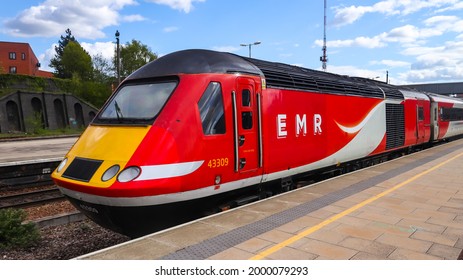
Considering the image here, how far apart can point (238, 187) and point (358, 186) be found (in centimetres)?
345

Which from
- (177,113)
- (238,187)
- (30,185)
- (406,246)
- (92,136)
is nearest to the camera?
(406,246)

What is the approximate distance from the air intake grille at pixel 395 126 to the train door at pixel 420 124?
7.29 feet

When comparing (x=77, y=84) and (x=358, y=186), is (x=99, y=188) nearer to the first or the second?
(x=358, y=186)

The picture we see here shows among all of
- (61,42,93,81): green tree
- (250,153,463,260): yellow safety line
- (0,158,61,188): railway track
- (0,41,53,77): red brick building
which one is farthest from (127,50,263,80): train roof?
(0,41,53,77): red brick building

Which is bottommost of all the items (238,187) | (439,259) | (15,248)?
(15,248)

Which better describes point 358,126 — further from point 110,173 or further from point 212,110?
point 110,173

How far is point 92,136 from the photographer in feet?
19.9

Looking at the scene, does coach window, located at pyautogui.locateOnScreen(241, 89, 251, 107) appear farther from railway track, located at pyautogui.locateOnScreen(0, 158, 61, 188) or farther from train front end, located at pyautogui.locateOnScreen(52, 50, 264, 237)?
railway track, located at pyautogui.locateOnScreen(0, 158, 61, 188)

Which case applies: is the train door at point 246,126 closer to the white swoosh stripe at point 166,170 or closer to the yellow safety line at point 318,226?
the white swoosh stripe at point 166,170

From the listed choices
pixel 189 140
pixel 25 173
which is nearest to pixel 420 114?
pixel 189 140

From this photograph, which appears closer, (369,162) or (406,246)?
(406,246)

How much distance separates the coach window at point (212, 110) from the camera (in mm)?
5777

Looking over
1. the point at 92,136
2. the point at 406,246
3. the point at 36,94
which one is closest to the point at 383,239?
the point at 406,246

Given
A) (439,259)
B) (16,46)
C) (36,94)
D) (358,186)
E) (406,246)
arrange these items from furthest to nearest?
(16,46)
(36,94)
(358,186)
(406,246)
(439,259)
